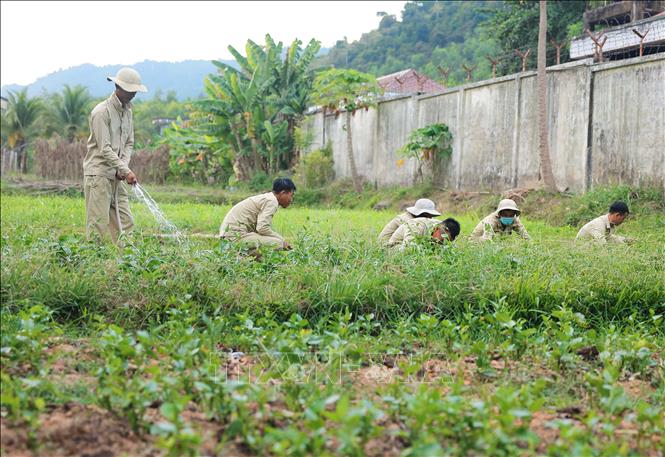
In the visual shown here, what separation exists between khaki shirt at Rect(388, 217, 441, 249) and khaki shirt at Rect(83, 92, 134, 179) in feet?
8.41

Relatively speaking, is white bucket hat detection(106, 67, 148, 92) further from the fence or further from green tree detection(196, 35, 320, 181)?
the fence

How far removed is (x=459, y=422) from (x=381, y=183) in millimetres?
14955

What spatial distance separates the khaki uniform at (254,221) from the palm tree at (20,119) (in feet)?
93.9

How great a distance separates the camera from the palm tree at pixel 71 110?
111ft

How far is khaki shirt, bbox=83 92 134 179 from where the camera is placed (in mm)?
6891

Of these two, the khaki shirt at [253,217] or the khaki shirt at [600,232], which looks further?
the khaki shirt at [600,232]

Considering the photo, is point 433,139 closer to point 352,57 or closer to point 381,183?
point 381,183

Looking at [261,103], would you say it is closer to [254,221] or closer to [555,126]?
[555,126]

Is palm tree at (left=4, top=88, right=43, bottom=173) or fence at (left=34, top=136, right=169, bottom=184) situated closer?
fence at (left=34, top=136, right=169, bottom=184)

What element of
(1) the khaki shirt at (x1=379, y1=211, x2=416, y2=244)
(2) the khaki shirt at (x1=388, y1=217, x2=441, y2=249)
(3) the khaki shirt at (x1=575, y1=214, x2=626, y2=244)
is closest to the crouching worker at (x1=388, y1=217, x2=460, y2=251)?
(2) the khaki shirt at (x1=388, y1=217, x2=441, y2=249)

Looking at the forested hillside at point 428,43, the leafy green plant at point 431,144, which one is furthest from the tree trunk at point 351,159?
the forested hillside at point 428,43

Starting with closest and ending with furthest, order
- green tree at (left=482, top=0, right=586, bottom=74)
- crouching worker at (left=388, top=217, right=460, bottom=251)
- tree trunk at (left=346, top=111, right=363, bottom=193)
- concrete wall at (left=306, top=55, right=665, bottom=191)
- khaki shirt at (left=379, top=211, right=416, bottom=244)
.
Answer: crouching worker at (left=388, top=217, right=460, bottom=251), khaki shirt at (left=379, top=211, right=416, bottom=244), concrete wall at (left=306, top=55, right=665, bottom=191), tree trunk at (left=346, top=111, right=363, bottom=193), green tree at (left=482, top=0, right=586, bottom=74)

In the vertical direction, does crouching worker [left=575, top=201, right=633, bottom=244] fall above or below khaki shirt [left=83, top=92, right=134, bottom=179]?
below

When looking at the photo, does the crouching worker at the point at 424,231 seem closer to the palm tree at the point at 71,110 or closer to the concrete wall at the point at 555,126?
the concrete wall at the point at 555,126
